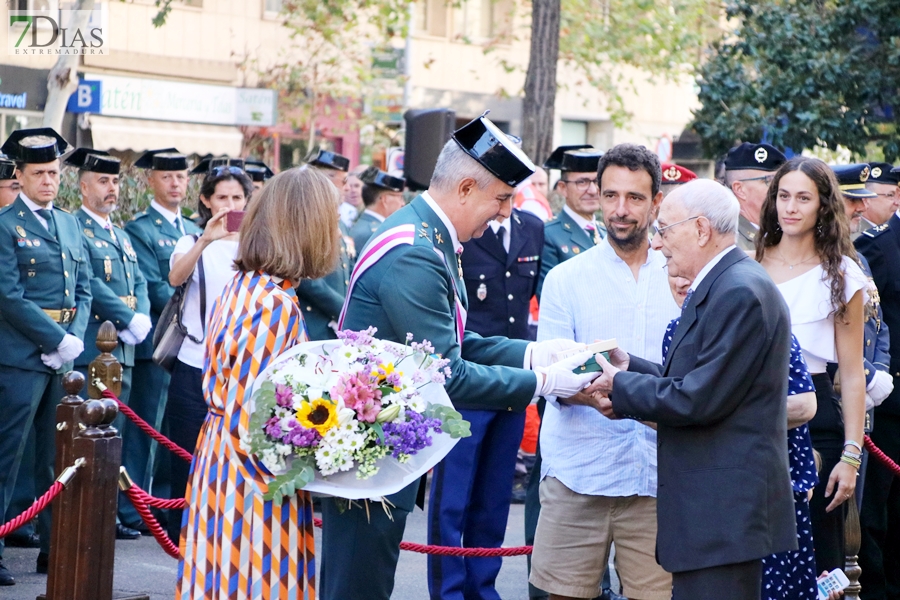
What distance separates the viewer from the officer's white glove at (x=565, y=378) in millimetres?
4309

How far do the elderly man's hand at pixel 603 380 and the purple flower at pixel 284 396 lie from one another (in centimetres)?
118

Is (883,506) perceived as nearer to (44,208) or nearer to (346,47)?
(44,208)

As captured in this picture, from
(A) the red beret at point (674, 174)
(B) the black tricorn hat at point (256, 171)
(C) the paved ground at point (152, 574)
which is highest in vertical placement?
(A) the red beret at point (674, 174)

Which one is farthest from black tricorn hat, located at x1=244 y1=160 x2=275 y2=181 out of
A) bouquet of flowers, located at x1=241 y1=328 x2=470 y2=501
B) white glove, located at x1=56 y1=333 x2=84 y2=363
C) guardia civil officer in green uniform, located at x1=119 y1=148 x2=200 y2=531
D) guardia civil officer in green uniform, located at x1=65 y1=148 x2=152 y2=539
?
bouquet of flowers, located at x1=241 y1=328 x2=470 y2=501

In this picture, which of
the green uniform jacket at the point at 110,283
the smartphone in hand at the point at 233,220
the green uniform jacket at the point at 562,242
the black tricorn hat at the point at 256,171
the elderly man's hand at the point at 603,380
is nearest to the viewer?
the elderly man's hand at the point at 603,380

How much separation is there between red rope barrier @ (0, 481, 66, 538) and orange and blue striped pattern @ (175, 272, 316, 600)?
0.98 meters

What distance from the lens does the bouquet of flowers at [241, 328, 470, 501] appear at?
3.71 metres

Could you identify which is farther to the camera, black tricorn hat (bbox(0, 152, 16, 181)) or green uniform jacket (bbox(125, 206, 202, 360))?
green uniform jacket (bbox(125, 206, 202, 360))

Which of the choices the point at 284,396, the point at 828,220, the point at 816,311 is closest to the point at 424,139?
the point at 828,220

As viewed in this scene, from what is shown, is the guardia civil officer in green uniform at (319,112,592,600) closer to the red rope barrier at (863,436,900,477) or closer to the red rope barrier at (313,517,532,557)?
the red rope barrier at (313,517,532,557)

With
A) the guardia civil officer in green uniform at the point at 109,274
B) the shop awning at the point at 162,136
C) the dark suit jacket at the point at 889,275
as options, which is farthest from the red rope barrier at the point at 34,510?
the shop awning at the point at 162,136

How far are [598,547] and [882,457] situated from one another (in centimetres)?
219

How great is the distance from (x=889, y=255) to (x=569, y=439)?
271 centimetres

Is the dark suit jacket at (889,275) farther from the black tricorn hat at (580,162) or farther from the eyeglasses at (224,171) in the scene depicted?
the eyeglasses at (224,171)
